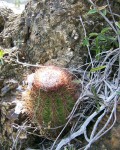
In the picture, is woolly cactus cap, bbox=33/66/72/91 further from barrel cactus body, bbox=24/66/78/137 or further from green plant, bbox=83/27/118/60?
green plant, bbox=83/27/118/60

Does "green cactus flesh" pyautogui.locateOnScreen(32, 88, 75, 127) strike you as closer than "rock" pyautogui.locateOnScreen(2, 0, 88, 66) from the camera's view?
Yes

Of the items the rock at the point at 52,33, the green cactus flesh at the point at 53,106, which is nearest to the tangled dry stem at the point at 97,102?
the green cactus flesh at the point at 53,106

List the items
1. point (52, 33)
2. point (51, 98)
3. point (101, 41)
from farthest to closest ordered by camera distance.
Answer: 1. point (52, 33)
2. point (101, 41)
3. point (51, 98)

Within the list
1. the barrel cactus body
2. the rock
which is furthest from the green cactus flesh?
the rock

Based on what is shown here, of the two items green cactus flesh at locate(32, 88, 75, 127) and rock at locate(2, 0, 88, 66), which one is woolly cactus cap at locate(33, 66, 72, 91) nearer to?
green cactus flesh at locate(32, 88, 75, 127)

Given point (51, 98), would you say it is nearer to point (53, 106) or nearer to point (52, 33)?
point (53, 106)

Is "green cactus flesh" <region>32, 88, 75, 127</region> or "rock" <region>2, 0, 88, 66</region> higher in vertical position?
"rock" <region>2, 0, 88, 66</region>

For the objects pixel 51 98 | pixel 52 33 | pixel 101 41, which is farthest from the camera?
pixel 52 33

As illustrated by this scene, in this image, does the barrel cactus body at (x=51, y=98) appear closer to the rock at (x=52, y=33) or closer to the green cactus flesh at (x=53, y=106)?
the green cactus flesh at (x=53, y=106)

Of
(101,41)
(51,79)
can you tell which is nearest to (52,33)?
(101,41)
